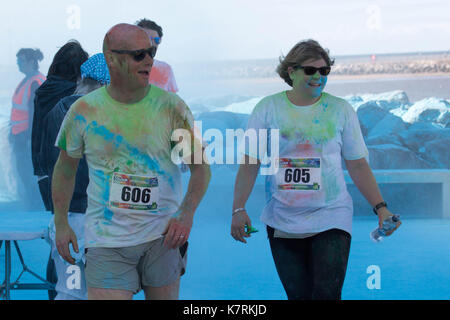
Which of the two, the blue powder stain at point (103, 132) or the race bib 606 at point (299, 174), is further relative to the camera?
the race bib 606 at point (299, 174)

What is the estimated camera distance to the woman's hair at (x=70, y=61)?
11.3 ft

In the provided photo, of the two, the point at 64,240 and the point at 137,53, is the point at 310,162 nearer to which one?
the point at 137,53

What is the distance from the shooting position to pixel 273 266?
516cm

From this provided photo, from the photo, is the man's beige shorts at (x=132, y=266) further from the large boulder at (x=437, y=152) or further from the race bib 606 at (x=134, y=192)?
the large boulder at (x=437, y=152)

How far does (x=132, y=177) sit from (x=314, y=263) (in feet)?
2.50

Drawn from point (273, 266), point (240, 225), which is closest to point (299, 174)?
point (240, 225)

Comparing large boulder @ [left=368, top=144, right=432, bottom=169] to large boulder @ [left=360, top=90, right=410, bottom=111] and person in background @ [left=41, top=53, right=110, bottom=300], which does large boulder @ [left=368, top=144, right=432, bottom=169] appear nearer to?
large boulder @ [left=360, top=90, right=410, bottom=111]

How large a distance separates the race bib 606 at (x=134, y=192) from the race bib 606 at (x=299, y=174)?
1.92 ft

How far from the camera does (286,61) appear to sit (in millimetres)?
2930

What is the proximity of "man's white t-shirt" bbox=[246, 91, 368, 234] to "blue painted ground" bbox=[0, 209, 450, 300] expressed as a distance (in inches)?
63.9

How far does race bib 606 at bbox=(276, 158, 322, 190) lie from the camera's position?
2.72 m

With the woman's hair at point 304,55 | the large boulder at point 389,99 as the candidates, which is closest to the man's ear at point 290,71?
the woman's hair at point 304,55

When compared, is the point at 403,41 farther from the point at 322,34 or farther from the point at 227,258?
the point at 227,258

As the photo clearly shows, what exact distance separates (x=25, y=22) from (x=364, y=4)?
109 inches
